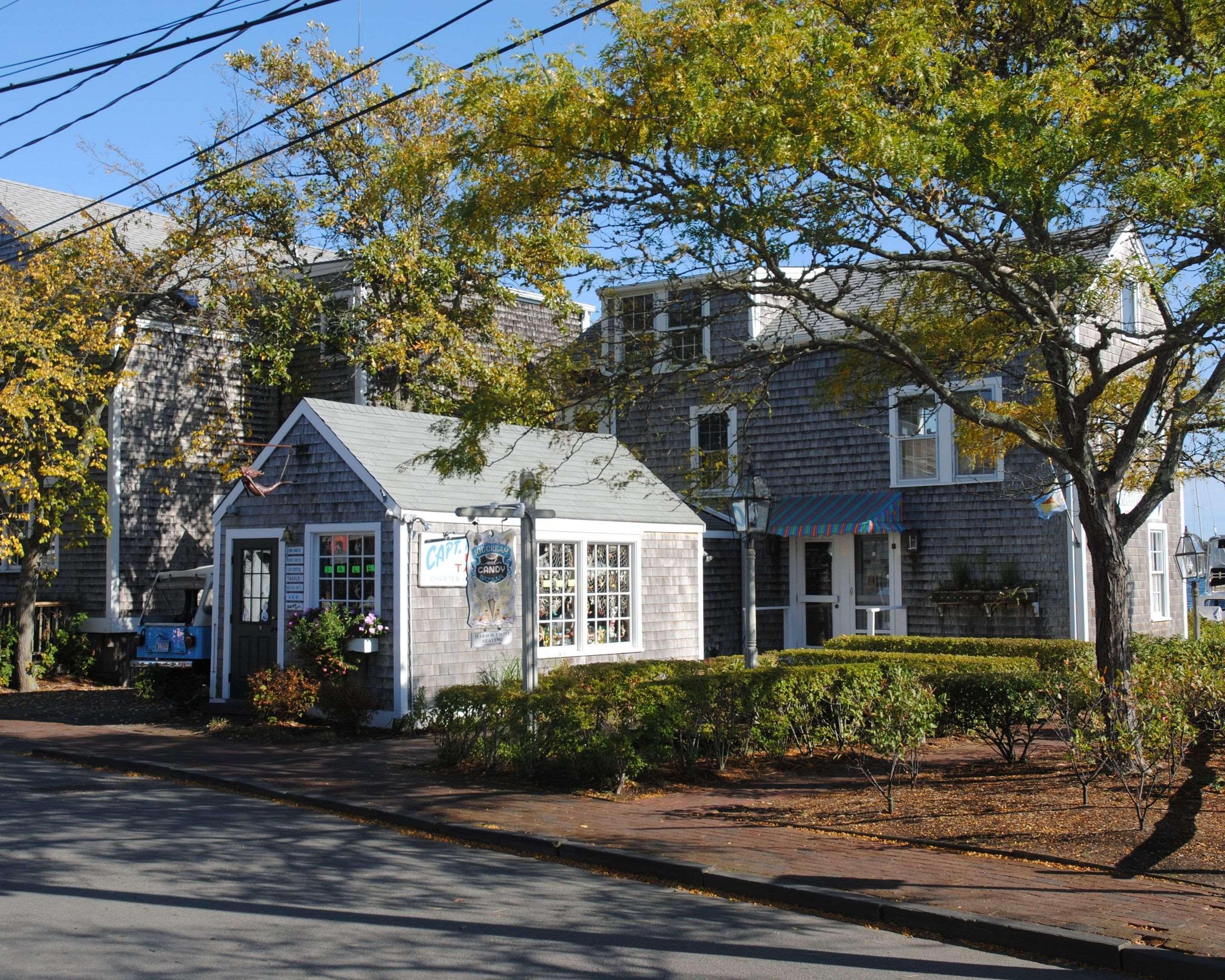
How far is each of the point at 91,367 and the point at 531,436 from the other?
8.05 metres

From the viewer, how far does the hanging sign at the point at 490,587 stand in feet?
49.0

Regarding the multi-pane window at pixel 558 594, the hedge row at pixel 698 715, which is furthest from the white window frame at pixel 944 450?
the hedge row at pixel 698 715

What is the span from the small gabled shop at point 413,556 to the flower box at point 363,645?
0.33 feet

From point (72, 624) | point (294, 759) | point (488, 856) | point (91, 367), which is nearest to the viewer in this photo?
point (488, 856)

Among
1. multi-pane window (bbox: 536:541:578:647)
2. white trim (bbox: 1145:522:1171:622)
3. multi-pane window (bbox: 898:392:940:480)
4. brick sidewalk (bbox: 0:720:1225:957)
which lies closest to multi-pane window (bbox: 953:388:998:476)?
multi-pane window (bbox: 898:392:940:480)

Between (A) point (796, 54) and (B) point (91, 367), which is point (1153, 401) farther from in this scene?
(B) point (91, 367)

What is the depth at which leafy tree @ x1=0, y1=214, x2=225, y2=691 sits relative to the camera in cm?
1834

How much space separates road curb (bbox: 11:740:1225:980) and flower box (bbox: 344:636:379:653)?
380cm

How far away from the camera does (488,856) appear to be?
28.0 ft

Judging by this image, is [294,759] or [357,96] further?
[357,96]

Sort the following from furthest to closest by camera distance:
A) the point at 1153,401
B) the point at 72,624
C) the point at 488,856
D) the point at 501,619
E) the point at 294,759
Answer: the point at 72,624
the point at 501,619
the point at 294,759
the point at 1153,401
the point at 488,856

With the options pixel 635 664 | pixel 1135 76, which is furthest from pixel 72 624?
pixel 1135 76

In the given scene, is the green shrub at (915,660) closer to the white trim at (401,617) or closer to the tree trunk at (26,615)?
the white trim at (401,617)

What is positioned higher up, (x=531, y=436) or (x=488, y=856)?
(x=531, y=436)
